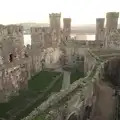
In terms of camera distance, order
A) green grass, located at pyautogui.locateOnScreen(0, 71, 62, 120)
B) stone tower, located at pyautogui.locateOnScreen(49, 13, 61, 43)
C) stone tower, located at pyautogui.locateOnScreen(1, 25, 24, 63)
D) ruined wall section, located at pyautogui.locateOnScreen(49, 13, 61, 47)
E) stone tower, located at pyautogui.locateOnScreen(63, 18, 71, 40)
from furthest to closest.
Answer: stone tower, located at pyautogui.locateOnScreen(63, 18, 71, 40), stone tower, located at pyautogui.locateOnScreen(49, 13, 61, 43), ruined wall section, located at pyautogui.locateOnScreen(49, 13, 61, 47), stone tower, located at pyautogui.locateOnScreen(1, 25, 24, 63), green grass, located at pyautogui.locateOnScreen(0, 71, 62, 120)

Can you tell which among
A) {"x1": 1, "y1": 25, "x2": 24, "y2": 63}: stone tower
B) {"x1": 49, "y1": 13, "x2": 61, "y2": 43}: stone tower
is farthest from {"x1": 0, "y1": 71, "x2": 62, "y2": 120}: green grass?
{"x1": 49, "y1": 13, "x2": 61, "y2": 43}: stone tower

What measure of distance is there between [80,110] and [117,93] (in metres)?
7.00

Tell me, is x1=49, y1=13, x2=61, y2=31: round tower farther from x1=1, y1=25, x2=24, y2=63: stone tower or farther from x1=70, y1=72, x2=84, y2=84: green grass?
x1=1, y1=25, x2=24, y2=63: stone tower

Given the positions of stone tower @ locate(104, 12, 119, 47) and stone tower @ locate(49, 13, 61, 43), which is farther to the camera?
stone tower @ locate(49, 13, 61, 43)

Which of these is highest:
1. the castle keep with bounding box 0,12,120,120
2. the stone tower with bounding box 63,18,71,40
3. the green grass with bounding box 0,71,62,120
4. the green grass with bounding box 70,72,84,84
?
the stone tower with bounding box 63,18,71,40

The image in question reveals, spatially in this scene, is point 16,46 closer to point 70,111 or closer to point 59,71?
point 59,71

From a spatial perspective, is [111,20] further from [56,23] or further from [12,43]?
[12,43]

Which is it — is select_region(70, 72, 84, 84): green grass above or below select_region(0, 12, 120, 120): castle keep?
below

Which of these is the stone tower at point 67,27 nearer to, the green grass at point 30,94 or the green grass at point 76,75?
the green grass at point 76,75

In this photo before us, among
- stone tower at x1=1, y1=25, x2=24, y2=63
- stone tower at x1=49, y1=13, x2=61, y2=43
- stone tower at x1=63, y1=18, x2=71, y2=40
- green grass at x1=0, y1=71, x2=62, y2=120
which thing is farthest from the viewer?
stone tower at x1=63, y1=18, x2=71, y2=40

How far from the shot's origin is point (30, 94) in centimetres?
2134

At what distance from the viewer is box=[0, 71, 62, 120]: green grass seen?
1836 centimetres

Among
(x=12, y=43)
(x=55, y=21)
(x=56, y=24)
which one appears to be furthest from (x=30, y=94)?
(x=55, y=21)

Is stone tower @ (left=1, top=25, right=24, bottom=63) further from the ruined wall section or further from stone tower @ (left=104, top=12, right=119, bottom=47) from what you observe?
stone tower @ (left=104, top=12, right=119, bottom=47)
